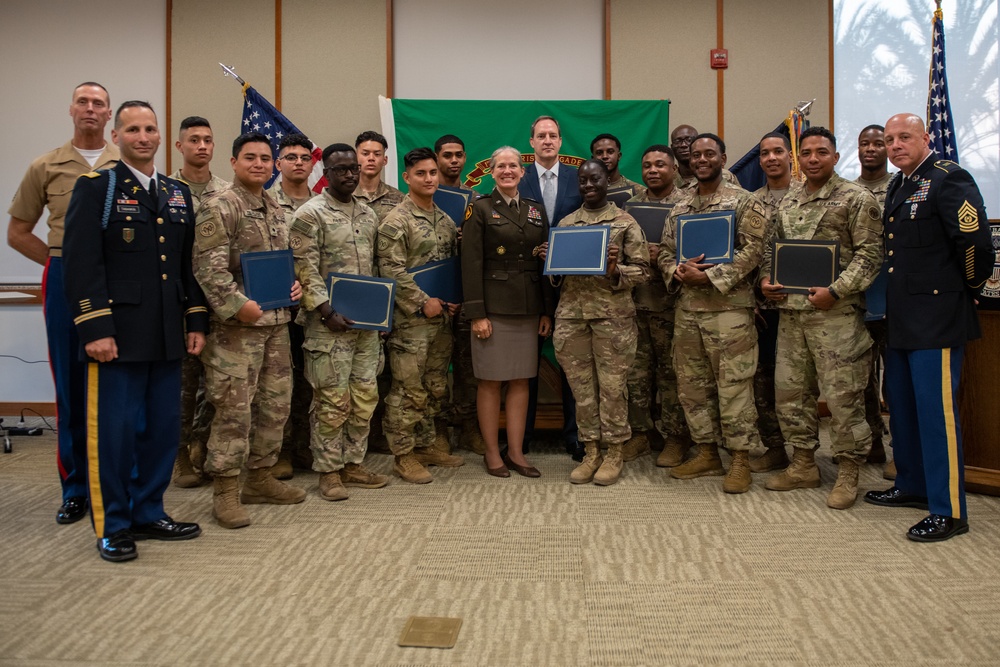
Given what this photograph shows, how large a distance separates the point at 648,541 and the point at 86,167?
295cm

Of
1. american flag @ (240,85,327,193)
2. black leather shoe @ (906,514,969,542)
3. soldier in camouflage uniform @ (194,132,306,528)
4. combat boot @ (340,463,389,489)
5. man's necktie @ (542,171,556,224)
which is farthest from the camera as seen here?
american flag @ (240,85,327,193)

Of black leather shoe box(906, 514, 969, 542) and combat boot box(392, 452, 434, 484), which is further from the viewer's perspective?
combat boot box(392, 452, 434, 484)

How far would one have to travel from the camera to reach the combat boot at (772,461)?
4012mm

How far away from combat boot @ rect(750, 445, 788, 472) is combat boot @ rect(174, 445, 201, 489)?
293 cm

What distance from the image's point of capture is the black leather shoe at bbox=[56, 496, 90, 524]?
3.20 meters

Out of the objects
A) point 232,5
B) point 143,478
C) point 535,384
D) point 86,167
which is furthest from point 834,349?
point 232,5

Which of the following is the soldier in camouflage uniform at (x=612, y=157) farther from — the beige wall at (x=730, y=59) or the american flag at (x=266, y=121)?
the american flag at (x=266, y=121)

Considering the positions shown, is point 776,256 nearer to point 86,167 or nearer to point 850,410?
point 850,410

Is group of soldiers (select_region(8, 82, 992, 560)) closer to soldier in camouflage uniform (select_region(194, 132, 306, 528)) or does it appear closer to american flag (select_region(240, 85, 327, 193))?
soldier in camouflage uniform (select_region(194, 132, 306, 528))

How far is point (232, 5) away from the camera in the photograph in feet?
19.3

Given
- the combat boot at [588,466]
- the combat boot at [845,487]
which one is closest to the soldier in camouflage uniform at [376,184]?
the combat boot at [588,466]

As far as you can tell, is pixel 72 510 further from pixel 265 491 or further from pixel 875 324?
pixel 875 324

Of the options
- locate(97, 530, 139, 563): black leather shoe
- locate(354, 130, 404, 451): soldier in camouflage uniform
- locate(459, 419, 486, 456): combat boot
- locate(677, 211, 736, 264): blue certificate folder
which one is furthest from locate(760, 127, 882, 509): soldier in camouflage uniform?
locate(97, 530, 139, 563): black leather shoe

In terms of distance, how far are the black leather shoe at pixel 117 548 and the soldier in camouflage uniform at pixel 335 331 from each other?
3.03 feet
